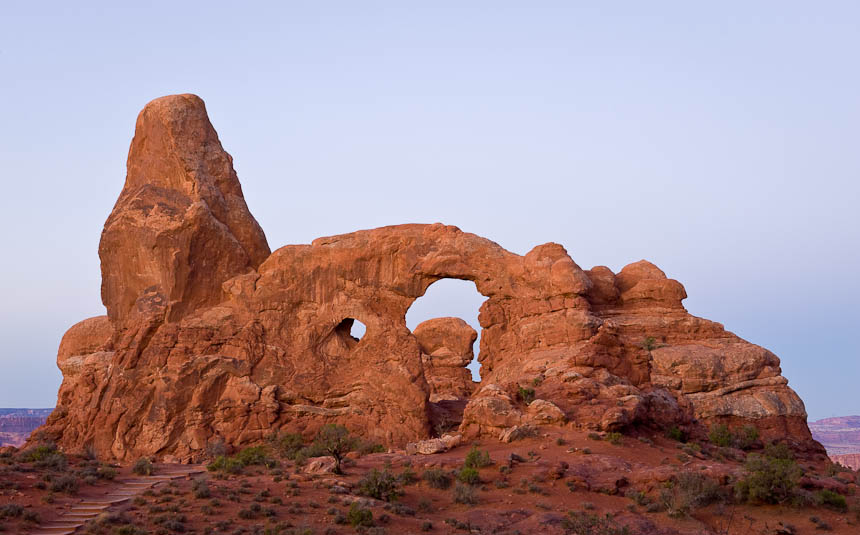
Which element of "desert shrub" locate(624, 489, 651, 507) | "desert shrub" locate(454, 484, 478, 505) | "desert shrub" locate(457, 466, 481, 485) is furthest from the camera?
"desert shrub" locate(457, 466, 481, 485)

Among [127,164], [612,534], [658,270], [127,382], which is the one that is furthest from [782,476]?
[127,164]

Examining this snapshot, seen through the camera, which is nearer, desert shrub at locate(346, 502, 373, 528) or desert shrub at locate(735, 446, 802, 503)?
desert shrub at locate(346, 502, 373, 528)

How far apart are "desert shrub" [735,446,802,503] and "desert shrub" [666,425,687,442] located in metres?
6.07

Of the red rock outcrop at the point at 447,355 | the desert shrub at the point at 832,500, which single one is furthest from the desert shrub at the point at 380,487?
the red rock outcrop at the point at 447,355

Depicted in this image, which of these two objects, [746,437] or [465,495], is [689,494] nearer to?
[465,495]

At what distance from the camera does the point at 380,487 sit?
2256 centimetres

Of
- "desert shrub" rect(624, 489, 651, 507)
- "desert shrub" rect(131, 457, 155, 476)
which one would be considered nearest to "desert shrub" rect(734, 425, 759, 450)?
"desert shrub" rect(624, 489, 651, 507)

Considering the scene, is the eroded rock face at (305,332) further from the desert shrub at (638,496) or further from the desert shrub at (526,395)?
the desert shrub at (638,496)

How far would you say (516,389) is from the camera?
30.0m

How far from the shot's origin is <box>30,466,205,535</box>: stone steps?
19.1 m

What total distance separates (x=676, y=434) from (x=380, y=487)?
37.3ft

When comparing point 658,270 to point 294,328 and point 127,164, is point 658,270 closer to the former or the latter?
point 294,328

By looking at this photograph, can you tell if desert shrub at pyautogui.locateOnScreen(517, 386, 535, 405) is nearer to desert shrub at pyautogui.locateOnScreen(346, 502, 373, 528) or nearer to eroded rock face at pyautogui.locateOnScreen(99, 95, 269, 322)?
desert shrub at pyautogui.locateOnScreen(346, 502, 373, 528)

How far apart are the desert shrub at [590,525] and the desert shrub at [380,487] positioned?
14.0 feet
